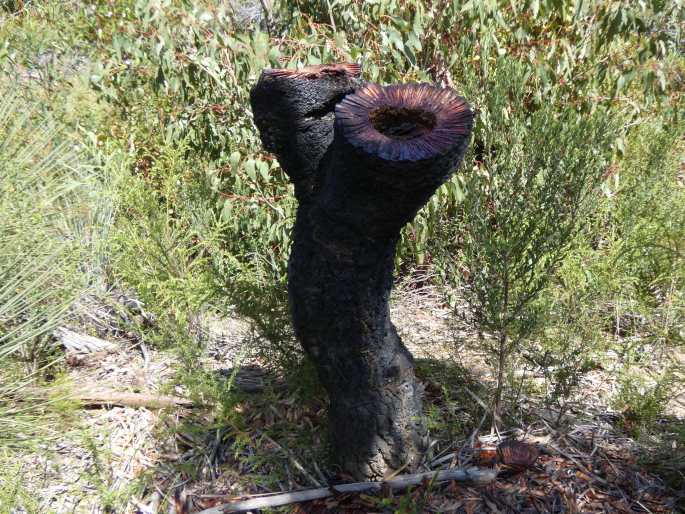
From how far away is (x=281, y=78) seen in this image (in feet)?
4.99

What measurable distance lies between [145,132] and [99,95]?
0.37 metres

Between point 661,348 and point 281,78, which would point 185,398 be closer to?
point 281,78

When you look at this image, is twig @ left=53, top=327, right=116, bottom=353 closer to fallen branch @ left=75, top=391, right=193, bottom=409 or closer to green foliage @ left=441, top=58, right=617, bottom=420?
fallen branch @ left=75, top=391, right=193, bottom=409

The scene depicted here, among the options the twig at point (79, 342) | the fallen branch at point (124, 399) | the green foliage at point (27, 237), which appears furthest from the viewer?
the twig at point (79, 342)

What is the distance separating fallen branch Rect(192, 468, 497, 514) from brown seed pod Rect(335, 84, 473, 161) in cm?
108

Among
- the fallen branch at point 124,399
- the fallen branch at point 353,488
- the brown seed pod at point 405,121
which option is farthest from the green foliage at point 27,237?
the brown seed pod at point 405,121

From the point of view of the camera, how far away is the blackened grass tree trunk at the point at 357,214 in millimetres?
1296

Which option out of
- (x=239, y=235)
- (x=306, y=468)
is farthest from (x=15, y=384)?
(x=239, y=235)

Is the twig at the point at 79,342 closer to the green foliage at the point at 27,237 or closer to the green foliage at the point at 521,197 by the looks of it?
the green foliage at the point at 27,237

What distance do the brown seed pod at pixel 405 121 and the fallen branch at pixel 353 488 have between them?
108cm

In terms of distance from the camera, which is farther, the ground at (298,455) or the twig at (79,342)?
the twig at (79,342)

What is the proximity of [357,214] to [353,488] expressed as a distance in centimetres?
93

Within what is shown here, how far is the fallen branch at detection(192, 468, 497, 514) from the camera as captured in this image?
1.75 metres

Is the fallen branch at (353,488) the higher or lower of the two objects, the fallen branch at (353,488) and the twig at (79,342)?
the lower
